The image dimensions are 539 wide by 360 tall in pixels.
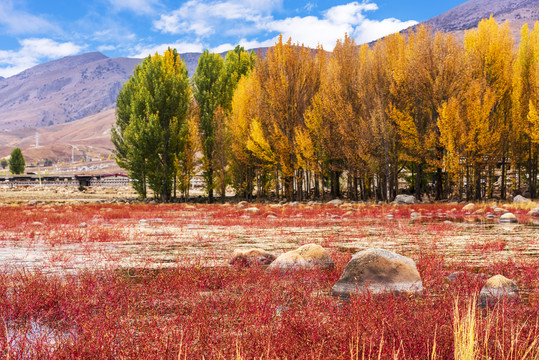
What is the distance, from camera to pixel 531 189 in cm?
2792

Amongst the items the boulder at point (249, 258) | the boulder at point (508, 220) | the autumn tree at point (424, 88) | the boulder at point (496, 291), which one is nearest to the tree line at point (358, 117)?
the autumn tree at point (424, 88)

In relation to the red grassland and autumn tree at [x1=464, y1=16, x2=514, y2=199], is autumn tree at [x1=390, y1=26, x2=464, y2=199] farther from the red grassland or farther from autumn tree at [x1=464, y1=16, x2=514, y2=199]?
the red grassland

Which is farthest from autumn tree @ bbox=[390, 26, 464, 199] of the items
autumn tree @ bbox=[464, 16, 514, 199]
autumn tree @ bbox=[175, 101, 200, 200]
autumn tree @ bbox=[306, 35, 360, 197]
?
autumn tree @ bbox=[175, 101, 200, 200]

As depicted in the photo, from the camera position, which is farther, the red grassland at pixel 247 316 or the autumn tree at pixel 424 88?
the autumn tree at pixel 424 88

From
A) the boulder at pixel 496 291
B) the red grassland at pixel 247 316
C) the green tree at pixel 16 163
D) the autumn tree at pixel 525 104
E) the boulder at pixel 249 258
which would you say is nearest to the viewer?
the red grassland at pixel 247 316

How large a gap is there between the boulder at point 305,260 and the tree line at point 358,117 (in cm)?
2096

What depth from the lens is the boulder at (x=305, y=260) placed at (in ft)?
19.8

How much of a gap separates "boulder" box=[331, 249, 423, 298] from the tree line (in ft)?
71.7

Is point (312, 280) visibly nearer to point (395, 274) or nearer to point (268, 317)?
point (395, 274)

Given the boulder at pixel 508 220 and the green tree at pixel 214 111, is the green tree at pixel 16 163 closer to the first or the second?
the green tree at pixel 214 111

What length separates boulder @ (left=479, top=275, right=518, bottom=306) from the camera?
430 centimetres

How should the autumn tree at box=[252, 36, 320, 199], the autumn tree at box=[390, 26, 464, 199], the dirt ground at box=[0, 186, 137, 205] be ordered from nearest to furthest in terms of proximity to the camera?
the autumn tree at box=[390, 26, 464, 199], the autumn tree at box=[252, 36, 320, 199], the dirt ground at box=[0, 186, 137, 205]

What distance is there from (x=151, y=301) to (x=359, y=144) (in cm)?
2414

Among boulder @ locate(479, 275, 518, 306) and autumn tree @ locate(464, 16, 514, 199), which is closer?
boulder @ locate(479, 275, 518, 306)
